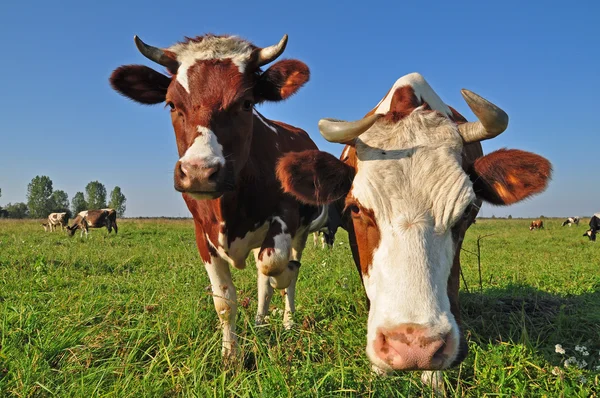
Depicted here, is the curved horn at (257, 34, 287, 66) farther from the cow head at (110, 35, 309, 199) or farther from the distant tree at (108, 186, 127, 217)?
the distant tree at (108, 186, 127, 217)

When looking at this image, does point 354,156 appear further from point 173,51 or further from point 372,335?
point 173,51

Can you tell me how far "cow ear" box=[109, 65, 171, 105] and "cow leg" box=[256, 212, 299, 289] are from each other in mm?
1732

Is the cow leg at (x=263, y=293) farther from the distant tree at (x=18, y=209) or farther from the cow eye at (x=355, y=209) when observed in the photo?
the distant tree at (x=18, y=209)

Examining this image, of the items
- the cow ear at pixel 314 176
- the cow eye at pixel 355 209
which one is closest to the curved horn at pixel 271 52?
the cow ear at pixel 314 176

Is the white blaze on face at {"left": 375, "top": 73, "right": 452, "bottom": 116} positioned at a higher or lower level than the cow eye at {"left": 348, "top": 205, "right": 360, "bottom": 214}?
higher

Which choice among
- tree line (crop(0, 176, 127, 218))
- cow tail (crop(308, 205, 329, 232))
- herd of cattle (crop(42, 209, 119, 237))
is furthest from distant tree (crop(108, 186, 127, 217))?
cow tail (crop(308, 205, 329, 232))

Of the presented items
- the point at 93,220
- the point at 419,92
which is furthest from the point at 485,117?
the point at 93,220

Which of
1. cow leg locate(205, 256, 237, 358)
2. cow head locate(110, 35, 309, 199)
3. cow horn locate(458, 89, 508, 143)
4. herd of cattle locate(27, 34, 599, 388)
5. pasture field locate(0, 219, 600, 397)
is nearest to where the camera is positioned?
herd of cattle locate(27, 34, 599, 388)

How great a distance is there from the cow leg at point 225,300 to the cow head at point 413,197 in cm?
129

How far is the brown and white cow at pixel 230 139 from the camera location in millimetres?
3691

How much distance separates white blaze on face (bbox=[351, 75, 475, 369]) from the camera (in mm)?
2426

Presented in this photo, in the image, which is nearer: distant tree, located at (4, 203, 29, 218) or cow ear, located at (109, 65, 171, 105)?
cow ear, located at (109, 65, 171, 105)

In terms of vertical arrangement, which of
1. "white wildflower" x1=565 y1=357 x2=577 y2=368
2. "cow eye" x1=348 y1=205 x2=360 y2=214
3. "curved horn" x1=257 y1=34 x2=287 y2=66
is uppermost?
"curved horn" x1=257 y1=34 x2=287 y2=66

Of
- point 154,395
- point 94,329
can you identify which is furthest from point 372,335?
point 94,329
